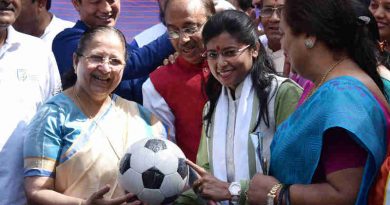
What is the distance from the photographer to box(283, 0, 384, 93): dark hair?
2629 mm

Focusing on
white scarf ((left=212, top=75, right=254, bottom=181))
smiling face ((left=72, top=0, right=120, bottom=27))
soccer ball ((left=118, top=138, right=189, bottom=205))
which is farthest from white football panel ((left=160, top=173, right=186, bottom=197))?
smiling face ((left=72, top=0, right=120, bottom=27))

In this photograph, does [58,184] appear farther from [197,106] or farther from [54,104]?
[197,106]

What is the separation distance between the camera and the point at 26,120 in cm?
384

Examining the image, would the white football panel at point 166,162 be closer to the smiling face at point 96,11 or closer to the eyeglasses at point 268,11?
the smiling face at point 96,11

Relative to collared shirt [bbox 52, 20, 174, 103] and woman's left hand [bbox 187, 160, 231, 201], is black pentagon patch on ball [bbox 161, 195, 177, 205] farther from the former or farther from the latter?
collared shirt [bbox 52, 20, 174, 103]

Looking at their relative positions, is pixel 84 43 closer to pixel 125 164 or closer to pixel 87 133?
pixel 87 133

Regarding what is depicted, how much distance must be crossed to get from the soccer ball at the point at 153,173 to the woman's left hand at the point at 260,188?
20.0 inches

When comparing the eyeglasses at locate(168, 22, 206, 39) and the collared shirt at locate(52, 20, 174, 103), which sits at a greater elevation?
the eyeglasses at locate(168, 22, 206, 39)

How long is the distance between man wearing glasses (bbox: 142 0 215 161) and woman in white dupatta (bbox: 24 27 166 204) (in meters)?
0.21

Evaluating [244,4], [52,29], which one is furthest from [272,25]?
[52,29]

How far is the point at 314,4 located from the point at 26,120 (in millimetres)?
1903

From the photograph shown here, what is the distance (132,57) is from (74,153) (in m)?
0.90

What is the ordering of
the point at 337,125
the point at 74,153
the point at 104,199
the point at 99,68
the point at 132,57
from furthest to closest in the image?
the point at 132,57 → the point at 99,68 → the point at 74,153 → the point at 104,199 → the point at 337,125

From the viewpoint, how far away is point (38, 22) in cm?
516
